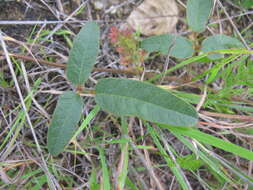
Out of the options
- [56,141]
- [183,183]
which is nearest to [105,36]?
[56,141]

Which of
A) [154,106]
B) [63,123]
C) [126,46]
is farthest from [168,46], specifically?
[63,123]

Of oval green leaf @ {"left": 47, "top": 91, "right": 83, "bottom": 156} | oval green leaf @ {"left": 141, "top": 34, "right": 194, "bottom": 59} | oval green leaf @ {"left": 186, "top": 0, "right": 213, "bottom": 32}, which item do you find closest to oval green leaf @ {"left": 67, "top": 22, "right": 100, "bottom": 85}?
oval green leaf @ {"left": 47, "top": 91, "right": 83, "bottom": 156}

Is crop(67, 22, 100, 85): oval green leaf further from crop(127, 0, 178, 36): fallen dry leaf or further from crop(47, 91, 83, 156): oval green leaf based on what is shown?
crop(127, 0, 178, 36): fallen dry leaf

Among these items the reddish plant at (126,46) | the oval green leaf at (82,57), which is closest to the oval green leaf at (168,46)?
the reddish plant at (126,46)

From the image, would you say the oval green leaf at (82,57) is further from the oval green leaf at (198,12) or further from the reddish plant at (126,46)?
the oval green leaf at (198,12)

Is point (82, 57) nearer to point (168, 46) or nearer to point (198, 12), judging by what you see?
point (168, 46)

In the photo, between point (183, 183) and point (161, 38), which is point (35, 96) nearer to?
point (161, 38)
